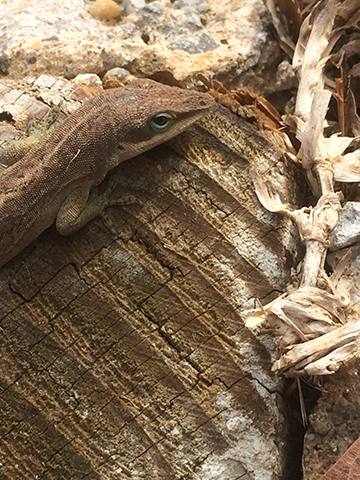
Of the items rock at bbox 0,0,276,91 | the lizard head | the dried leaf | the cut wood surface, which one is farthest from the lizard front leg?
the dried leaf

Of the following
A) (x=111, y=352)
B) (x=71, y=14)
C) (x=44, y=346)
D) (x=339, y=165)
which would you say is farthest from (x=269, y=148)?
(x=71, y=14)

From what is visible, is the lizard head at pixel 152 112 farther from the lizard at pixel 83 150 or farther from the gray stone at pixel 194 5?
the gray stone at pixel 194 5

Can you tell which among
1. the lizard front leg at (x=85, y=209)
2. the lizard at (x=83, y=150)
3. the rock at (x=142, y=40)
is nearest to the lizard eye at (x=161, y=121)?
the lizard at (x=83, y=150)

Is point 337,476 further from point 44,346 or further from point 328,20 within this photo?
point 328,20

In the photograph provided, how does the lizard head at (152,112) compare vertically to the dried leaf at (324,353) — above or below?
above

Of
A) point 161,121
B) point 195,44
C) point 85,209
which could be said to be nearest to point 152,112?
point 161,121
